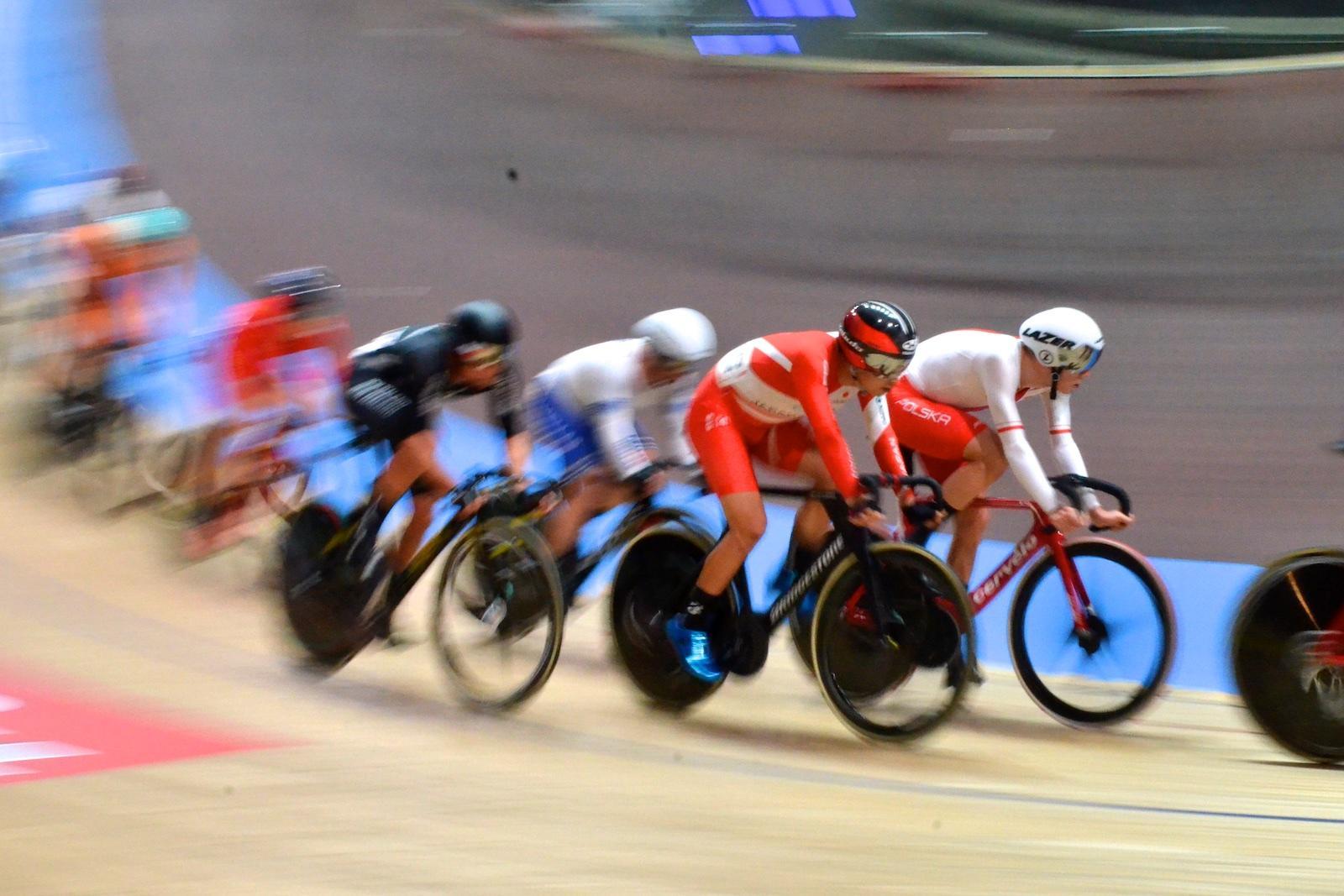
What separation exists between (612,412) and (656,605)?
2.22ft

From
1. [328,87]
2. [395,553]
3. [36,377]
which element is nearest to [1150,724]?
[395,553]

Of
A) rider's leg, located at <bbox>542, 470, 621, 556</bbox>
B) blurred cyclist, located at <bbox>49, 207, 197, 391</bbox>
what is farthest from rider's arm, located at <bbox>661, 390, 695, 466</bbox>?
blurred cyclist, located at <bbox>49, 207, 197, 391</bbox>

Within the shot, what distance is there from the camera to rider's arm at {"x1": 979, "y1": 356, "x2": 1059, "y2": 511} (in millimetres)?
4387

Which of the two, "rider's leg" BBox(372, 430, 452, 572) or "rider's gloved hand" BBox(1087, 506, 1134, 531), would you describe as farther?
"rider's leg" BBox(372, 430, 452, 572)

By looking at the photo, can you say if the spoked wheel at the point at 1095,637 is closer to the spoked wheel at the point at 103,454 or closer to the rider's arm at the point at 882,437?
the rider's arm at the point at 882,437

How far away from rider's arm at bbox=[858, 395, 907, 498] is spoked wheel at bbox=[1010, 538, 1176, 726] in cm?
55

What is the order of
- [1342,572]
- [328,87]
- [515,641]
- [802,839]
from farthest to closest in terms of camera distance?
[328,87], [515,641], [1342,572], [802,839]

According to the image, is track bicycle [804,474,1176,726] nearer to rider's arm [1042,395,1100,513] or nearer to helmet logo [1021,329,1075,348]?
rider's arm [1042,395,1100,513]

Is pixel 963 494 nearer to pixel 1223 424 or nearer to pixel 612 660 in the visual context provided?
pixel 612 660

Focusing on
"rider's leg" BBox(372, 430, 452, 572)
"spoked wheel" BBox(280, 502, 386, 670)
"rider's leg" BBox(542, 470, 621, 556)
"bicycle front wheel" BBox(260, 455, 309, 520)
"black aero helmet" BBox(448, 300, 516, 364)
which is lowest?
"bicycle front wheel" BBox(260, 455, 309, 520)

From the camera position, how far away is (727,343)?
7.80 metres

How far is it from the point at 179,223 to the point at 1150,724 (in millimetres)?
5119

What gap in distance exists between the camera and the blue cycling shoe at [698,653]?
174 inches

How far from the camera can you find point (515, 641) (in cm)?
438
